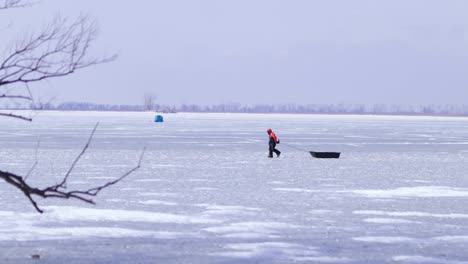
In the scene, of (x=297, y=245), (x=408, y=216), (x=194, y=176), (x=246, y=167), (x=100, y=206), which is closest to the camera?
(x=297, y=245)

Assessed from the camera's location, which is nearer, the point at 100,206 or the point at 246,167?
the point at 100,206

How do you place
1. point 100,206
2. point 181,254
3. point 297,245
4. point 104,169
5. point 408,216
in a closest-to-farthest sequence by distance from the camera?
point 181,254 < point 297,245 < point 408,216 < point 100,206 < point 104,169

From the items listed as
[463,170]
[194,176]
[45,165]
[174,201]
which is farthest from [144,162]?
[174,201]

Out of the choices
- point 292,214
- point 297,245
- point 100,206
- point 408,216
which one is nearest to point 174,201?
point 100,206

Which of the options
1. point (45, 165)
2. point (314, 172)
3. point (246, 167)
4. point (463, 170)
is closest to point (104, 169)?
point (45, 165)

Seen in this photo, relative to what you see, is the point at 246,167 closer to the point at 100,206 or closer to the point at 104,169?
the point at 104,169

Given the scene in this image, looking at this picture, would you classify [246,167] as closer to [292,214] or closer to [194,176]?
[194,176]

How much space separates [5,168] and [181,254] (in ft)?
51.9

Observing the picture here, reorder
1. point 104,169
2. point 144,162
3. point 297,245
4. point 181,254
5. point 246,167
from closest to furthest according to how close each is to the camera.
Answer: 1. point 181,254
2. point 297,245
3. point 104,169
4. point 246,167
5. point 144,162

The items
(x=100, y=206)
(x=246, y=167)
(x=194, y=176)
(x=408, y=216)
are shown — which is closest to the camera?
(x=408, y=216)

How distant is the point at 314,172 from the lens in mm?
25047

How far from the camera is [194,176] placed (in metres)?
22.8

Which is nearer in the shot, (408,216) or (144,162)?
(408,216)

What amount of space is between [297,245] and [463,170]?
16.2 meters
